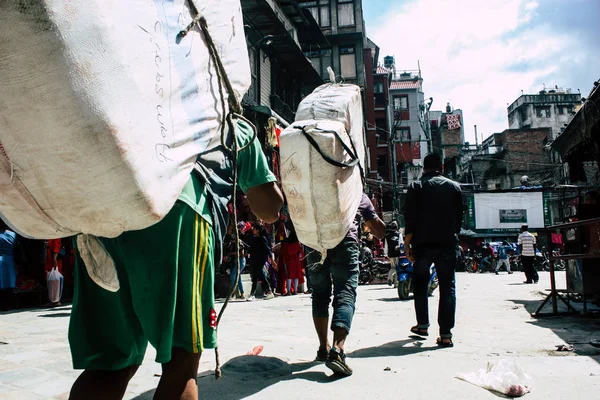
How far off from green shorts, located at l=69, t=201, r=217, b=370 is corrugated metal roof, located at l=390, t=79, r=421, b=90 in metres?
61.4

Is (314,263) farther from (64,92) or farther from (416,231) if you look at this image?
(64,92)

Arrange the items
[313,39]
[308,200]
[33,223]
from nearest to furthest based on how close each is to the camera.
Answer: [33,223] < [308,200] < [313,39]

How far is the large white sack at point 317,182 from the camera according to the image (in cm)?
347

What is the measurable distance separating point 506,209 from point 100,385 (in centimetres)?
4281

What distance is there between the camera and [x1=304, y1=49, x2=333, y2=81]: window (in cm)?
3442

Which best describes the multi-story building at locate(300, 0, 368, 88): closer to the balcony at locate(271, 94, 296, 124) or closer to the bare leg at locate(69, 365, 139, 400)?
the balcony at locate(271, 94, 296, 124)

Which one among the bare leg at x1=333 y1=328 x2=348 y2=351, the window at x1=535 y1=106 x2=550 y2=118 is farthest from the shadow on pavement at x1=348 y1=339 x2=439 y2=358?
the window at x1=535 y1=106 x2=550 y2=118

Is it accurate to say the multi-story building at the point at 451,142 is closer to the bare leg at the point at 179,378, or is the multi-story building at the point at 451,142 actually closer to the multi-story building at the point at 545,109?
the multi-story building at the point at 545,109

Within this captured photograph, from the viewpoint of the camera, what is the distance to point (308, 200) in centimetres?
354

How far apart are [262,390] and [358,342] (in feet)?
6.36

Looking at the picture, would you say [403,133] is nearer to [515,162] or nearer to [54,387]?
[515,162]

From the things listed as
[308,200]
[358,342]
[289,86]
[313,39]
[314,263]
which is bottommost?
[358,342]

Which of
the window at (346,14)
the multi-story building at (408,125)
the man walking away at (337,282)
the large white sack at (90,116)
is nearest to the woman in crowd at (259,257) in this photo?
the man walking away at (337,282)

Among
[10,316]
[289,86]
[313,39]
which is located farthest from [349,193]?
[313,39]
